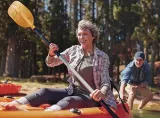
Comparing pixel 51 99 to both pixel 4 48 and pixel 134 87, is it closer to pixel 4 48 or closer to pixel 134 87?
pixel 134 87

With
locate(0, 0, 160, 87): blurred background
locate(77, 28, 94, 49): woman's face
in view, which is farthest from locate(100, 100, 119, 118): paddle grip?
locate(0, 0, 160, 87): blurred background

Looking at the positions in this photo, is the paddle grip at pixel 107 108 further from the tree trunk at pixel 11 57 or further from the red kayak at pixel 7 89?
the tree trunk at pixel 11 57

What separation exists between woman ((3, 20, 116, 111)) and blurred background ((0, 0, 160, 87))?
15.2 m

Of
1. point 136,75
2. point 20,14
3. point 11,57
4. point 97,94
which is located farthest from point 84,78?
point 11,57

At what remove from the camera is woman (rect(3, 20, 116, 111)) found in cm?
395

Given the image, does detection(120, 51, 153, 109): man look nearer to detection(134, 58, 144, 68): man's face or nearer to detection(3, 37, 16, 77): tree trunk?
detection(134, 58, 144, 68): man's face

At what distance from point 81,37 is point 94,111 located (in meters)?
0.83

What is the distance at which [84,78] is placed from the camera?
4.00m

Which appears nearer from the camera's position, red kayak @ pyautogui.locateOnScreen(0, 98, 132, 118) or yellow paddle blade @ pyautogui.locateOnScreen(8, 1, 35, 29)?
red kayak @ pyautogui.locateOnScreen(0, 98, 132, 118)

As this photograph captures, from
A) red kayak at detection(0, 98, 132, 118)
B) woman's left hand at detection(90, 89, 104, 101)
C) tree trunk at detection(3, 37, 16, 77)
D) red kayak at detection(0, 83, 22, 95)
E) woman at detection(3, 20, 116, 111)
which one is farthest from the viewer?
tree trunk at detection(3, 37, 16, 77)

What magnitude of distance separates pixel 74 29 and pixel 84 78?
73.5 ft

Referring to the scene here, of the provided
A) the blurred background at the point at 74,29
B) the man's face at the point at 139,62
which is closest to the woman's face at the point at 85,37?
the man's face at the point at 139,62

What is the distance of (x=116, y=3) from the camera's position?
2391cm

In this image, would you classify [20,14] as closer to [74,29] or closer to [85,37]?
[85,37]
